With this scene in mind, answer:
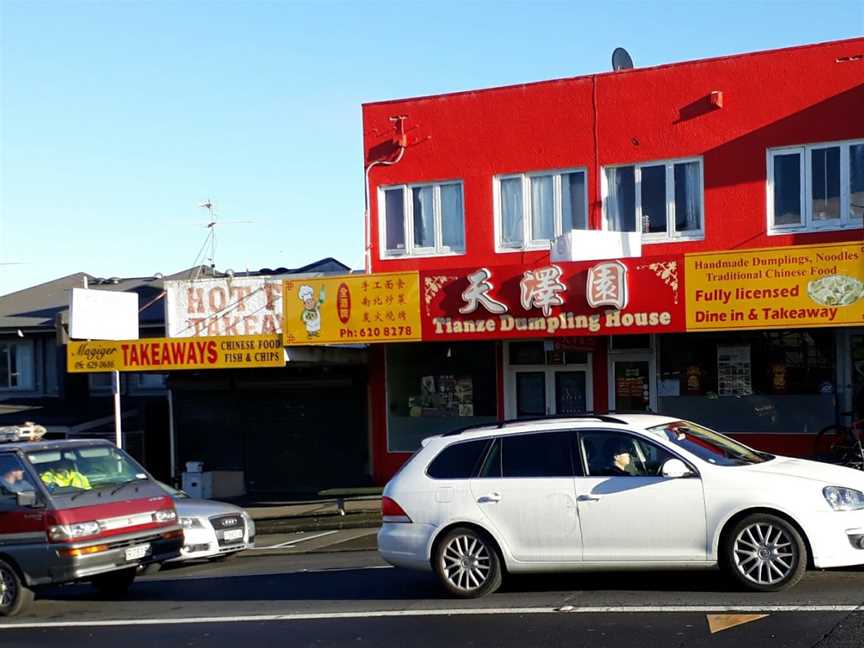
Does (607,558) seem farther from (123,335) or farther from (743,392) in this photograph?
(123,335)

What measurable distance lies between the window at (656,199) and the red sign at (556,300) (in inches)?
81.5

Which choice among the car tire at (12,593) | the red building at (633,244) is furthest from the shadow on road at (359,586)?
the red building at (633,244)

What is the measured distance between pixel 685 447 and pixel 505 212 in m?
10.2

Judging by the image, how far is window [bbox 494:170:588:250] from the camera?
19062 mm

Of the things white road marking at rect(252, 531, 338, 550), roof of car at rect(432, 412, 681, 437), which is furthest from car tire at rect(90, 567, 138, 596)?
roof of car at rect(432, 412, 681, 437)

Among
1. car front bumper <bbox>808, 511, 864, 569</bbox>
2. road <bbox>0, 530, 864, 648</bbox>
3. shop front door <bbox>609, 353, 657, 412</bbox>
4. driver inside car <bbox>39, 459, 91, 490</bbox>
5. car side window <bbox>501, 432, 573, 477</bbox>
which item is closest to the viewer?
road <bbox>0, 530, 864, 648</bbox>

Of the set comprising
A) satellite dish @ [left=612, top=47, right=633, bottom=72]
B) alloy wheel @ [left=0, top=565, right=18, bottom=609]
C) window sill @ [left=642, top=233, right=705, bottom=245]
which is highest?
satellite dish @ [left=612, top=47, right=633, bottom=72]

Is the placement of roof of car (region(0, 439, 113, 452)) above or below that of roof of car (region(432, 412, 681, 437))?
below

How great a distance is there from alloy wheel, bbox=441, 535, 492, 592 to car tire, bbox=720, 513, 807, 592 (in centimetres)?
216

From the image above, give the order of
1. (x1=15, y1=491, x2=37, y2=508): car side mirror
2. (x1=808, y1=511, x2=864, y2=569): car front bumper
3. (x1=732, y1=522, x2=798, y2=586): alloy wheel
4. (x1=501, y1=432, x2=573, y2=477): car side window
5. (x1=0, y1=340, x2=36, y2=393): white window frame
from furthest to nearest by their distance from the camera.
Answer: (x1=0, y1=340, x2=36, y2=393): white window frame → (x1=15, y1=491, x2=37, y2=508): car side mirror → (x1=501, y1=432, x2=573, y2=477): car side window → (x1=732, y1=522, x2=798, y2=586): alloy wheel → (x1=808, y1=511, x2=864, y2=569): car front bumper

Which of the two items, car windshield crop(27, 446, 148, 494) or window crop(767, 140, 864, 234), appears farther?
window crop(767, 140, 864, 234)

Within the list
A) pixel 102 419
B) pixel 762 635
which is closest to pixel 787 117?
pixel 762 635

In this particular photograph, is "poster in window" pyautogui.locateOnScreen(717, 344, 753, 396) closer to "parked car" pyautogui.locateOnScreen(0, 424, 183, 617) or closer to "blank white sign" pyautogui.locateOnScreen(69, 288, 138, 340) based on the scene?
"parked car" pyautogui.locateOnScreen(0, 424, 183, 617)

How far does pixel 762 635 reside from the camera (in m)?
7.98
